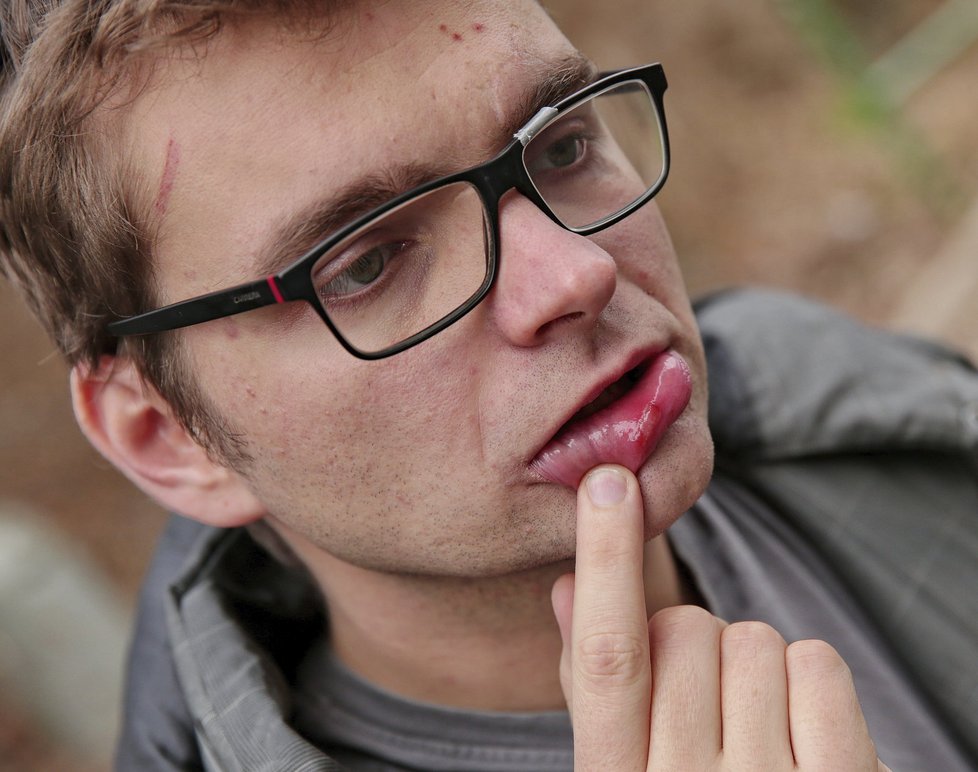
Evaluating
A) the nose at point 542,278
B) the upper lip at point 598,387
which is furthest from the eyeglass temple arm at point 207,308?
the upper lip at point 598,387

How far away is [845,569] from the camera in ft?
6.98

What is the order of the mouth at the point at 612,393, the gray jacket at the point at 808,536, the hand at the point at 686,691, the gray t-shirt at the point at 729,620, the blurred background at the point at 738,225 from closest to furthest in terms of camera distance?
the hand at the point at 686,691
the mouth at the point at 612,393
the gray t-shirt at the point at 729,620
the gray jacket at the point at 808,536
the blurred background at the point at 738,225

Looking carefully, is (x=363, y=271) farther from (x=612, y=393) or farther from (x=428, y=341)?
(x=612, y=393)

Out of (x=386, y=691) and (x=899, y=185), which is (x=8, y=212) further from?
(x=899, y=185)

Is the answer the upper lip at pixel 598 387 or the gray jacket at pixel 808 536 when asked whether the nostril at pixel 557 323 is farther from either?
the gray jacket at pixel 808 536

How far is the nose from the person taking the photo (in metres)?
1.40

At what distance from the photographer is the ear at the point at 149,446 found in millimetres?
1870

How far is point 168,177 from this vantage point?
1507mm

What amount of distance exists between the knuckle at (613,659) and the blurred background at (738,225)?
112 inches

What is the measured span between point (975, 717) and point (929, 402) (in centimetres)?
73

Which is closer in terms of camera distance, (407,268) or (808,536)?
(407,268)

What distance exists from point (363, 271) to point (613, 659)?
0.71 meters

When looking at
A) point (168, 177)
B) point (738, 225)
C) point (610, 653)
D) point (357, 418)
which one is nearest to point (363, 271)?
point (357, 418)

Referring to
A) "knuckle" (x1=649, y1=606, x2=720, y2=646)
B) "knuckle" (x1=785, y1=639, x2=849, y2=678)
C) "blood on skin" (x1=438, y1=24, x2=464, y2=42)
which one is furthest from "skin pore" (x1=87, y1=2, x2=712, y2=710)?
"knuckle" (x1=785, y1=639, x2=849, y2=678)
